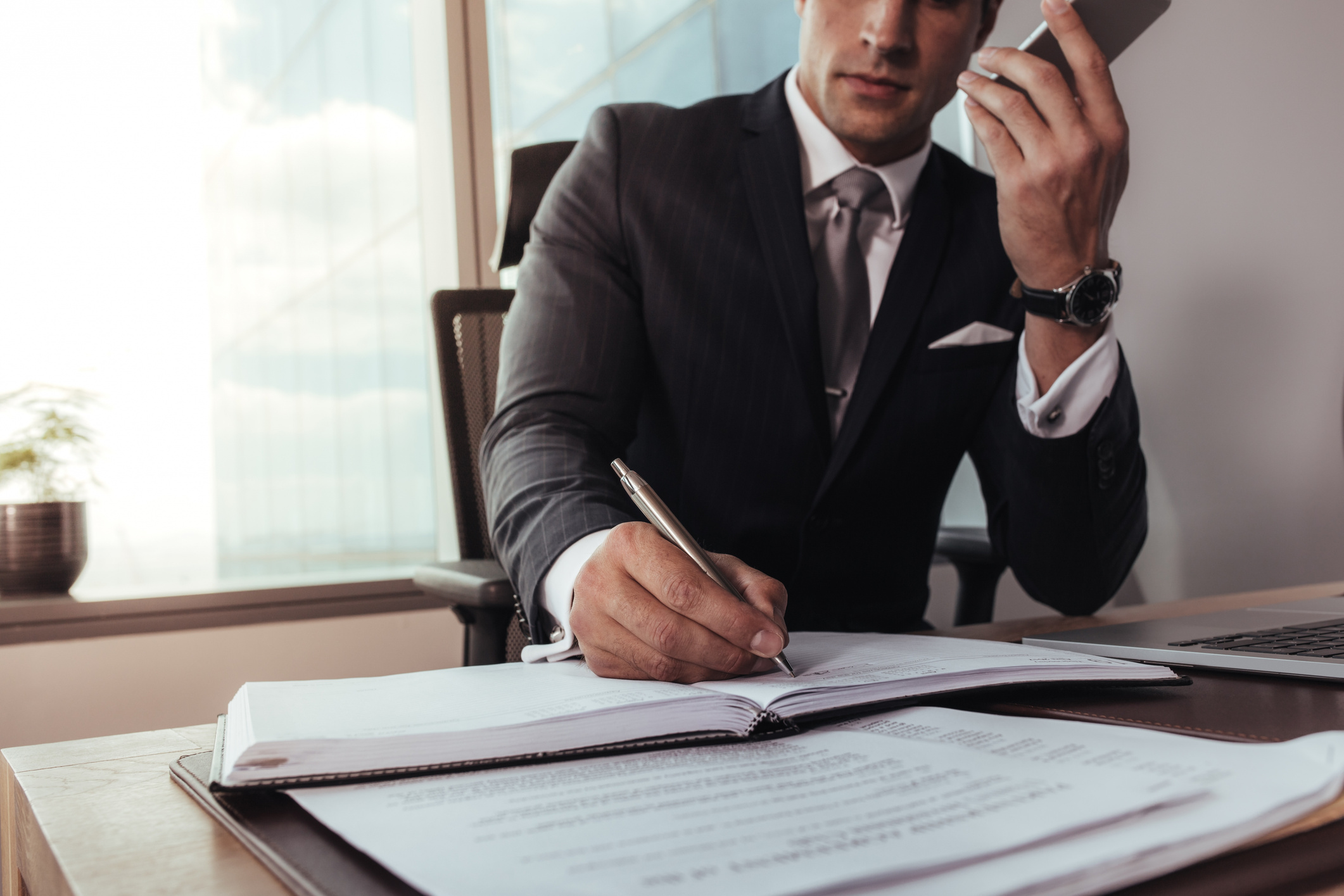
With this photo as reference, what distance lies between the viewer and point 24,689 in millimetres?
1564

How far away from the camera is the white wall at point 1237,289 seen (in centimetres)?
126

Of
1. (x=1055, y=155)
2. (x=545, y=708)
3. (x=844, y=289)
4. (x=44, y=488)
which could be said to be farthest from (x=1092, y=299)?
(x=44, y=488)

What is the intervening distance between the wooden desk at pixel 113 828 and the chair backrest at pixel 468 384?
31.9 inches

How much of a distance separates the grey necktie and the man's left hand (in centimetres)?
28

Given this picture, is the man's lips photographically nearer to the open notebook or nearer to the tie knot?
the tie knot

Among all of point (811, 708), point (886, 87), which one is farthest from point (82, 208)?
point (811, 708)

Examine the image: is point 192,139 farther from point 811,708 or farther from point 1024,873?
point 1024,873

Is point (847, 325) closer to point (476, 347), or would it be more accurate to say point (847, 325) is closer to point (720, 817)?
point (476, 347)

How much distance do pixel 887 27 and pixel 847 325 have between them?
0.37 m

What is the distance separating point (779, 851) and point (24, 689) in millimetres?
1774

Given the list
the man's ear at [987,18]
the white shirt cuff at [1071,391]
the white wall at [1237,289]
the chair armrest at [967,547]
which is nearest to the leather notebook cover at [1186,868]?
the white shirt cuff at [1071,391]

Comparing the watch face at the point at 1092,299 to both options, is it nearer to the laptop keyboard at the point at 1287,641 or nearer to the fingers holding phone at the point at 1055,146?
the fingers holding phone at the point at 1055,146

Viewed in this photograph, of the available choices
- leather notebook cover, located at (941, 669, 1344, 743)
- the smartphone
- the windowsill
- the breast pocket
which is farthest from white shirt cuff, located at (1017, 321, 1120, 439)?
the windowsill

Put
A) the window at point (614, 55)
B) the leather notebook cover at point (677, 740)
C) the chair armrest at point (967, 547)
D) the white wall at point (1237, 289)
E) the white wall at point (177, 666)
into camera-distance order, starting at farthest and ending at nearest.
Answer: the window at point (614, 55) < the white wall at point (177, 666) < the chair armrest at point (967, 547) < the white wall at point (1237, 289) < the leather notebook cover at point (677, 740)
